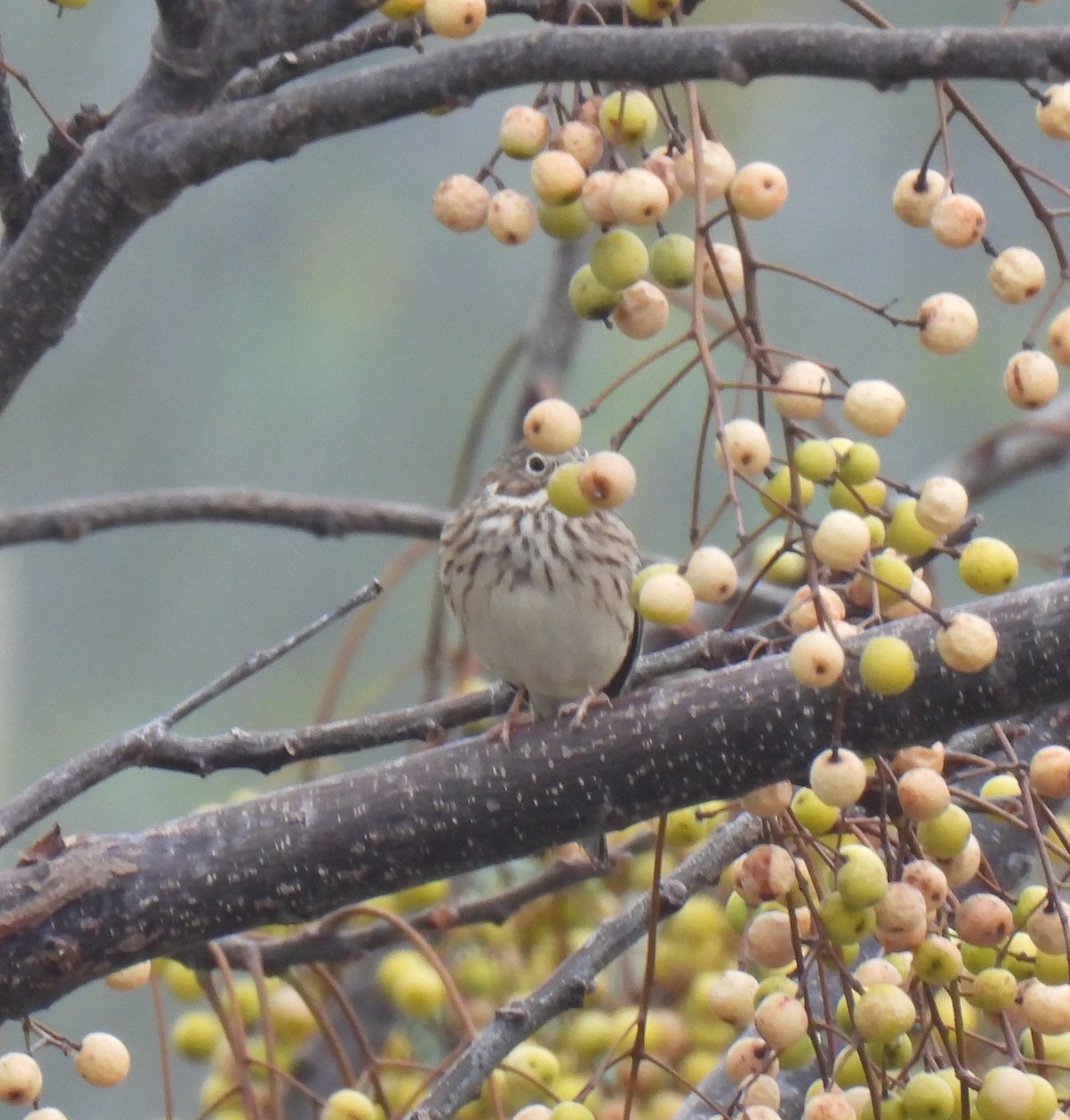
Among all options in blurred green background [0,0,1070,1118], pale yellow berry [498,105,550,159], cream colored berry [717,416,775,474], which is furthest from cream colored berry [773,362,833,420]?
blurred green background [0,0,1070,1118]

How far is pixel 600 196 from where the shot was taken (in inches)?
38.7

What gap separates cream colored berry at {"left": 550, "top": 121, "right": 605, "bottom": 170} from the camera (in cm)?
101

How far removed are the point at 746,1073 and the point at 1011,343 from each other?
Answer: 9.32 ft

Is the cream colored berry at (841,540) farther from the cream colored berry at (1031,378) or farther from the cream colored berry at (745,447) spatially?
the cream colored berry at (1031,378)

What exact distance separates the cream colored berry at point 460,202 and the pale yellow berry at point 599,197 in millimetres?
87

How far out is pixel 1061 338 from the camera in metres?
1.01

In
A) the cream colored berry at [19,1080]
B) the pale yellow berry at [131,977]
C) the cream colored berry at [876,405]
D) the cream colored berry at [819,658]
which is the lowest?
the cream colored berry at [19,1080]

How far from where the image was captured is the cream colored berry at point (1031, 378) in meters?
0.98

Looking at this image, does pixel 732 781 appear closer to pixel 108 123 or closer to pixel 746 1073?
pixel 746 1073

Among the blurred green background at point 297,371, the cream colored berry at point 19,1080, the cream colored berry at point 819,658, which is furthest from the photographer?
the blurred green background at point 297,371

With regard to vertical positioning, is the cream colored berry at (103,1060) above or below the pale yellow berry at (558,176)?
below

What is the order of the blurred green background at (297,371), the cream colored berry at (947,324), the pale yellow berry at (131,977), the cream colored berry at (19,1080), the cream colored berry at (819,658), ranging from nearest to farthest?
the cream colored berry at (819,658) < the cream colored berry at (947,324) < the cream colored berry at (19,1080) < the pale yellow berry at (131,977) < the blurred green background at (297,371)

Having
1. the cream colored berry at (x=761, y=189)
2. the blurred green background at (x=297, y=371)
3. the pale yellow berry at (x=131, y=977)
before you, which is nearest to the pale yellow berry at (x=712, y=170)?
the cream colored berry at (x=761, y=189)

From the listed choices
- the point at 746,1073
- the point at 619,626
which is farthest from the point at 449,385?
the point at 746,1073
